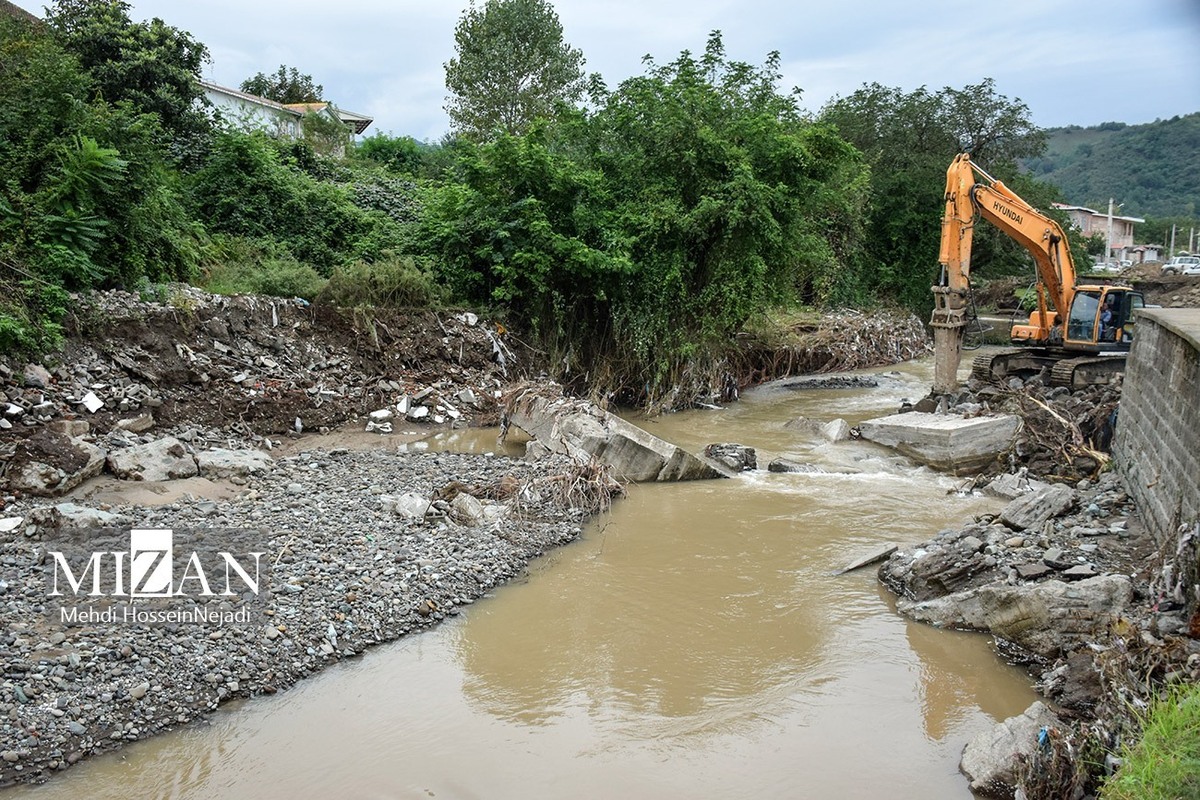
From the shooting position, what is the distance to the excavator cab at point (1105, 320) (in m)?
14.1

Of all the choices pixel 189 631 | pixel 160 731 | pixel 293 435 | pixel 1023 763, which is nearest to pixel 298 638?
pixel 189 631

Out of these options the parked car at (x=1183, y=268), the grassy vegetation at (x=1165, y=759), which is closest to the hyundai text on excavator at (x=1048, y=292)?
the grassy vegetation at (x=1165, y=759)

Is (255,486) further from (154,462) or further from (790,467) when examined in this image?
(790,467)

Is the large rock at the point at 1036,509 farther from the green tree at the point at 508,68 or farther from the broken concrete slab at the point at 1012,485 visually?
the green tree at the point at 508,68

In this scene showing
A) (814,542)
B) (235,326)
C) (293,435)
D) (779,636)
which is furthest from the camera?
(235,326)

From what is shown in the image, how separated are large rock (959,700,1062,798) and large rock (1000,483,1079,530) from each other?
11.2ft

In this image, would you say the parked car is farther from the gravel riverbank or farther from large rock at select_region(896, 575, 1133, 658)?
the gravel riverbank

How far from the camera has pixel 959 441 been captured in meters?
11.4

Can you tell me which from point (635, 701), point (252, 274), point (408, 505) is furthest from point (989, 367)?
point (252, 274)

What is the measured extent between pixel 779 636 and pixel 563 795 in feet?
8.48

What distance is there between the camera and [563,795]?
15.3 ft

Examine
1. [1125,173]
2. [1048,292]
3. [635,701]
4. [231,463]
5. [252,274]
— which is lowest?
[635,701]

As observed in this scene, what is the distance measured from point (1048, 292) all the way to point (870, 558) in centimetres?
938

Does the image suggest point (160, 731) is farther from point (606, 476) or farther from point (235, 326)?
point (235, 326)
